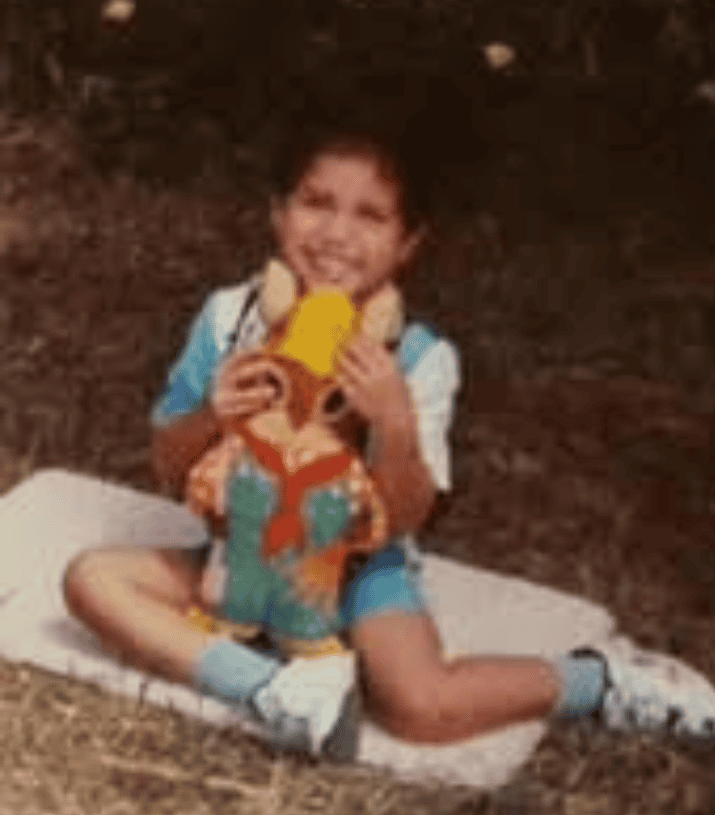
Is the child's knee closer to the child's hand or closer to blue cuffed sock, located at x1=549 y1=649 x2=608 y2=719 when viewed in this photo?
blue cuffed sock, located at x1=549 y1=649 x2=608 y2=719

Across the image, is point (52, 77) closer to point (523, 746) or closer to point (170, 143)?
point (170, 143)

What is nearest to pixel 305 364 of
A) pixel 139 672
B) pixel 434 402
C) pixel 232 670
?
pixel 434 402

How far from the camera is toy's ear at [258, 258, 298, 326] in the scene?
10.9 ft

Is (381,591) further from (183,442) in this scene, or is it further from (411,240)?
(411,240)

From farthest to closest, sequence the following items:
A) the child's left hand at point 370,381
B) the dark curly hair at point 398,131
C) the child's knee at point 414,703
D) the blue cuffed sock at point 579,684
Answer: the blue cuffed sock at point 579,684 → the child's knee at point 414,703 → the dark curly hair at point 398,131 → the child's left hand at point 370,381

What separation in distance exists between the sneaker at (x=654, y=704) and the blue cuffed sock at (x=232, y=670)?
60 centimetres

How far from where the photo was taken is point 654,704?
3.59 meters

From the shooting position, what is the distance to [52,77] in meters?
6.07

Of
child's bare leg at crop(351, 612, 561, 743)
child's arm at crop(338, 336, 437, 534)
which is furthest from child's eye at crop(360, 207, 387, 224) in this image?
child's bare leg at crop(351, 612, 561, 743)

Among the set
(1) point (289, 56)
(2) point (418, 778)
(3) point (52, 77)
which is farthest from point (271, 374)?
(3) point (52, 77)

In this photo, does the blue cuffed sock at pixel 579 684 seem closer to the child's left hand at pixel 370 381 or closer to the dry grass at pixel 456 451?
the dry grass at pixel 456 451

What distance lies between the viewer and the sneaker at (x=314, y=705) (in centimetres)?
335

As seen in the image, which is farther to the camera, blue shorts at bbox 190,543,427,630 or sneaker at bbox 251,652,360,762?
blue shorts at bbox 190,543,427,630

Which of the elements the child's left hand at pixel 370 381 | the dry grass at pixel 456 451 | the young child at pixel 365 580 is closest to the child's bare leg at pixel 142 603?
the young child at pixel 365 580
